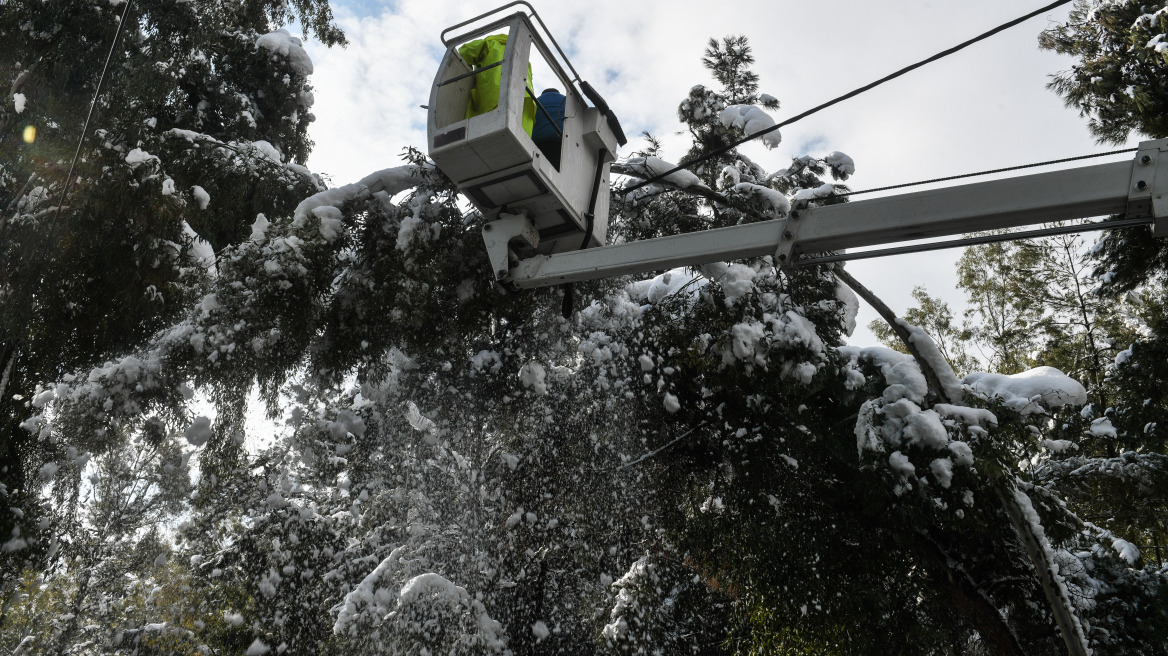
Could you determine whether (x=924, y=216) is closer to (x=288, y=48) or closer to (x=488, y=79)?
(x=488, y=79)

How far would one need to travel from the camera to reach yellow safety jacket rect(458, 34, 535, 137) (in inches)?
183

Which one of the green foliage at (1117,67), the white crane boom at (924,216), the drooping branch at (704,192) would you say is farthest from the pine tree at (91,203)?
the green foliage at (1117,67)

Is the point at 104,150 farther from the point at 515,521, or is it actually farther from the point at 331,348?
the point at 515,521

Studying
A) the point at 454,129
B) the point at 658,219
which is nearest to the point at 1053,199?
the point at 454,129

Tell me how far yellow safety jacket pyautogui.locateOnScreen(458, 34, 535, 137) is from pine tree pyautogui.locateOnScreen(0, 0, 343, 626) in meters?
2.48

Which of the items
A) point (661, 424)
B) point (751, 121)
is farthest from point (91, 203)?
point (751, 121)

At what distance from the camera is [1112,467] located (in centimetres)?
758

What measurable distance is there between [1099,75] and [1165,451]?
12.9 feet

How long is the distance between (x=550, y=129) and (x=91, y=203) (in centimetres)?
417

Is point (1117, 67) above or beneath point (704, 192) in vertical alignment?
above

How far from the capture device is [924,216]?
12.8 ft

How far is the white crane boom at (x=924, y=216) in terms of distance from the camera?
11.9 feet

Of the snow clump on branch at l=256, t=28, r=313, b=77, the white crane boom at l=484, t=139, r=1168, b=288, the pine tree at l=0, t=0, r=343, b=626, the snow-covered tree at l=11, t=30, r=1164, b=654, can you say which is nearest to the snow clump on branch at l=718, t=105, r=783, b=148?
the snow-covered tree at l=11, t=30, r=1164, b=654

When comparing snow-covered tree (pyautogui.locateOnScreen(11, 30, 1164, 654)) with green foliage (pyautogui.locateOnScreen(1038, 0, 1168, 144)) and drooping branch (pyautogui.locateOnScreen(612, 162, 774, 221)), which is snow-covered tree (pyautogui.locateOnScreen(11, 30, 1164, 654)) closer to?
drooping branch (pyautogui.locateOnScreen(612, 162, 774, 221))
